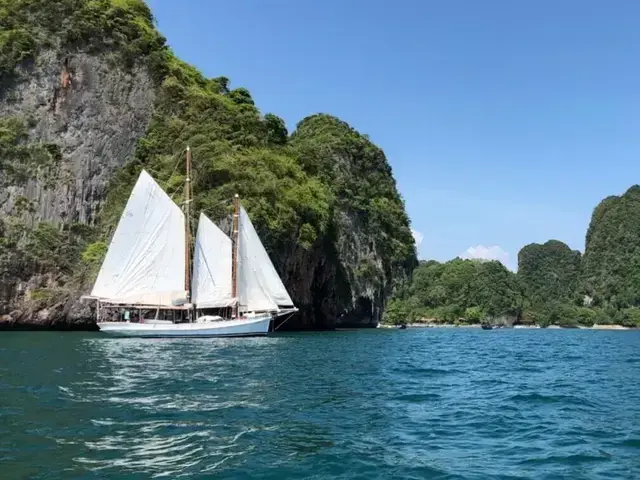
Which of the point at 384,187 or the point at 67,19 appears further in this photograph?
the point at 384,187

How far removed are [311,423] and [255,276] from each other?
3678 centimetres

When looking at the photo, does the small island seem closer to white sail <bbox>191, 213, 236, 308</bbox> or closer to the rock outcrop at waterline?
the rock outcrop at waterline

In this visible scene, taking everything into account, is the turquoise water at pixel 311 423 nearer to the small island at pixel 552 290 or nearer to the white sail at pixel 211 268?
the white sail at pixel 211 268

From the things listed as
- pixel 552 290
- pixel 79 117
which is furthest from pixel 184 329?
pixel 552 290

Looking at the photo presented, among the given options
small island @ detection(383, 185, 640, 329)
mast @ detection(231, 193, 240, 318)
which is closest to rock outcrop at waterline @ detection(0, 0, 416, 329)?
mast @ detection(231, 193, 240, 318)

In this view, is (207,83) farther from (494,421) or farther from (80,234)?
(494,421)

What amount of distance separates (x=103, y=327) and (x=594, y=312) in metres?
117

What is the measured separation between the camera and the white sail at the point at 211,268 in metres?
47.2

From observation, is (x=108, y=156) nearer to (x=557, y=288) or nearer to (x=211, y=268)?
(x=211, y=268)

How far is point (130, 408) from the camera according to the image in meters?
13.2

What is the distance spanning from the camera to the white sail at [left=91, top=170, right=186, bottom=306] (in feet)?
148

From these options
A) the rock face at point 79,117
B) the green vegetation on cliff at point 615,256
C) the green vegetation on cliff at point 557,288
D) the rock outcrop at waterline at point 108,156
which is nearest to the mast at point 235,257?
the rock outcrop at waterline at point 108,156

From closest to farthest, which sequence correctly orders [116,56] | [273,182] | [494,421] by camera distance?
[494,421] → [273,182] → [116,56]

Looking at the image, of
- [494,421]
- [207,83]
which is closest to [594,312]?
[207,83]
